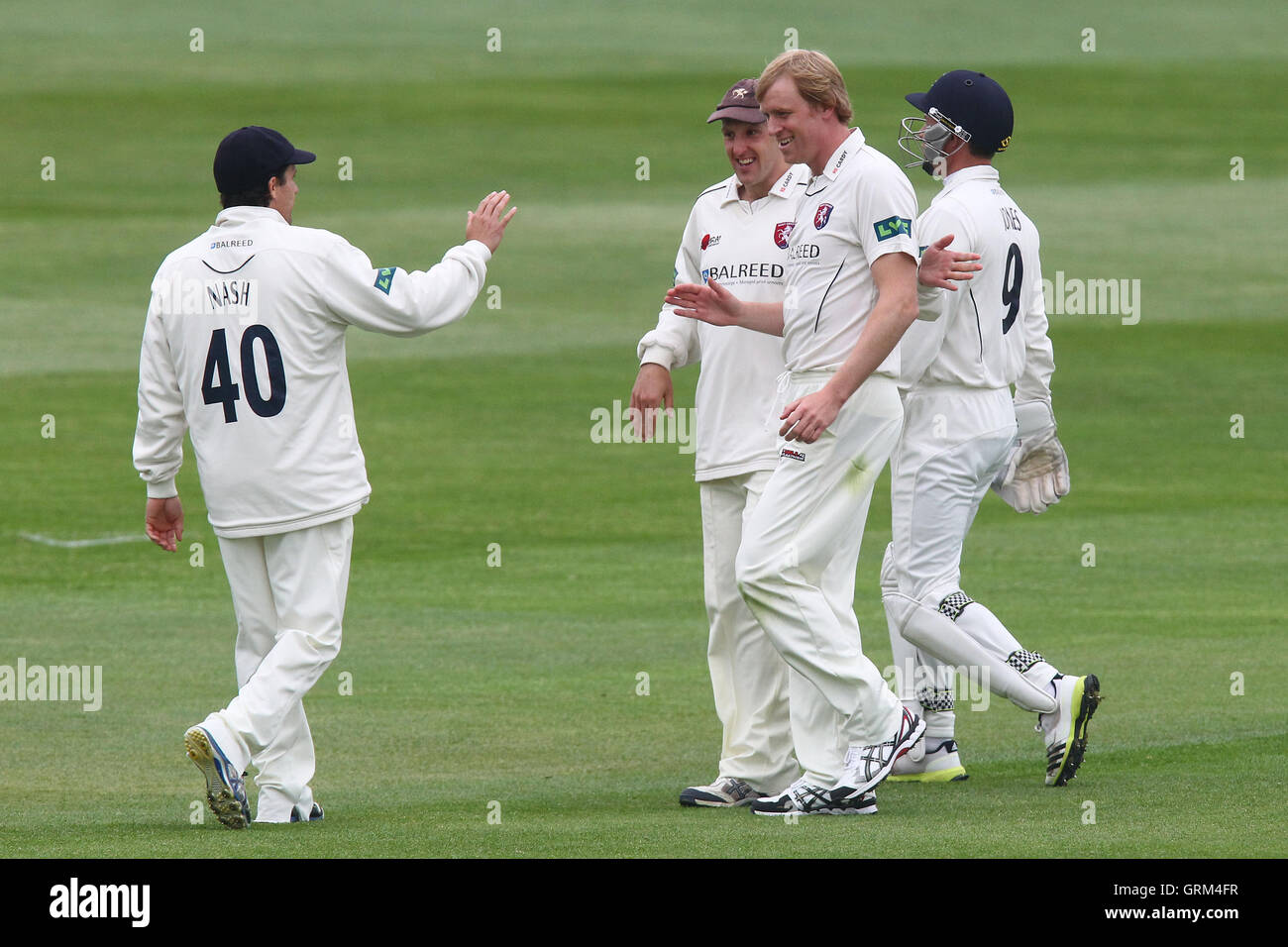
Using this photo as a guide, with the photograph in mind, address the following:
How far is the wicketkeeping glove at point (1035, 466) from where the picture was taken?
24.6 feet

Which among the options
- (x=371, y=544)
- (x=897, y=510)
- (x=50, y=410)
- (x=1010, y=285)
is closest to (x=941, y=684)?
(x=897, y=510)

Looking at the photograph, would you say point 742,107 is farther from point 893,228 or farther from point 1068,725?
point 1068,725

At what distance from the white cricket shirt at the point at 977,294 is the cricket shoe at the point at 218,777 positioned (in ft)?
8.84

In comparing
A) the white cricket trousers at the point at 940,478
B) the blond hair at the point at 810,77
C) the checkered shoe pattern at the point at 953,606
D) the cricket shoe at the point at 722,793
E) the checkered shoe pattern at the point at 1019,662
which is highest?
the blond hair at the point at 810,77

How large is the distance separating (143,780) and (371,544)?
7.08m

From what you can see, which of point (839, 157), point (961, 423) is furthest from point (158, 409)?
point (961, 423)

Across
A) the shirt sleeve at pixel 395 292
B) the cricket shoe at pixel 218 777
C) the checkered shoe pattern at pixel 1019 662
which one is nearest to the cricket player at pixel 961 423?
the checkered shoe pattern at pixel 1019 662

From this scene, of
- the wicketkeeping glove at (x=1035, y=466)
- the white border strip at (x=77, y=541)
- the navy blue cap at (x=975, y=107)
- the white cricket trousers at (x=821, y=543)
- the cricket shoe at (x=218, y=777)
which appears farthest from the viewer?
the white border strip at (x=77, y=541)

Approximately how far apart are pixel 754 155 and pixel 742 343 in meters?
0.66

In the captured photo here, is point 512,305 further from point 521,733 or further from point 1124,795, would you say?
point 1124,795

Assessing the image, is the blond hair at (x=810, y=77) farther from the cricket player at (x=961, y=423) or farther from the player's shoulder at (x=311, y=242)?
the player's shoulder at (x=311, y=242)

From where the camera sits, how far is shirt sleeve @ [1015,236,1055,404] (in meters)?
7.28

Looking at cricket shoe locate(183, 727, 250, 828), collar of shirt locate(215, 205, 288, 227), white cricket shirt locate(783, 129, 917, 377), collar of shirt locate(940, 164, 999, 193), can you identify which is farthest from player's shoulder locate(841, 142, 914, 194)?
cricket shoe locate(183, 727, 250, 828)

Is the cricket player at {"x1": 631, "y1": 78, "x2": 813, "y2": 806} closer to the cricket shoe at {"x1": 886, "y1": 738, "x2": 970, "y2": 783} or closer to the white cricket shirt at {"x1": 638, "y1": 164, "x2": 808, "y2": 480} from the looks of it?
the white cricket shirt at {"x1": 638, "y1": 164, "x2": 808, "y2": 480}
